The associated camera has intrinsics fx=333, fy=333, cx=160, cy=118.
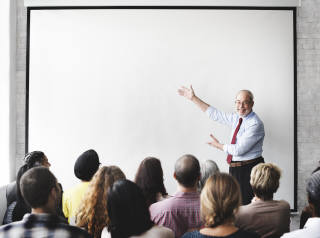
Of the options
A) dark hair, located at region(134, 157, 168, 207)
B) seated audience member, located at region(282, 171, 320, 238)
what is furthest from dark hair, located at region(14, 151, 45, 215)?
seated audience member, located at region(282, 171, 320, 238)

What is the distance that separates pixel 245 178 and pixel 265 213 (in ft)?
4.99

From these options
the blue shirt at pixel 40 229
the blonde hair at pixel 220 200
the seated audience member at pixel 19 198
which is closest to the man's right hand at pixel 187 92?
the seated audience member at pixel 19 198

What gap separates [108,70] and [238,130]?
155 centimetres

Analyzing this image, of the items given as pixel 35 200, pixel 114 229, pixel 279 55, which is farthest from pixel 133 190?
pixel 279 55

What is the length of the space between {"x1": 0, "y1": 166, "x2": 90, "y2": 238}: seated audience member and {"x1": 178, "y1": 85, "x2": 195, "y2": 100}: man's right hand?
7.47 feet

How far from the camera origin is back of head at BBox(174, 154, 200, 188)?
1889 mm

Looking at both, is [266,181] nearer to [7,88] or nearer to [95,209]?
[95,209]

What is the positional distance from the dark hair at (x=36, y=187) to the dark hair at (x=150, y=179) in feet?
2.45

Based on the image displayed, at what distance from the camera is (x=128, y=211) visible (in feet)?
4.30

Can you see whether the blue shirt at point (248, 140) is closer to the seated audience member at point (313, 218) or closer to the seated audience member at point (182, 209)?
the seated audience member at point (182, 209)

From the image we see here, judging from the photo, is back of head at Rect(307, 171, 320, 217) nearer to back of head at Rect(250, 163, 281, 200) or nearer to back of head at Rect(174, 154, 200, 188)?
back of head at Rect(250, 163, 281, 200)

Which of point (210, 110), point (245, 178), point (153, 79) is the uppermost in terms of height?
point (153, 79)

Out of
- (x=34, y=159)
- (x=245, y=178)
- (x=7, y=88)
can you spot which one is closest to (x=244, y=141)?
(x=245, y=178)

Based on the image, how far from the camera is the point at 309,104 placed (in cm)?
371
